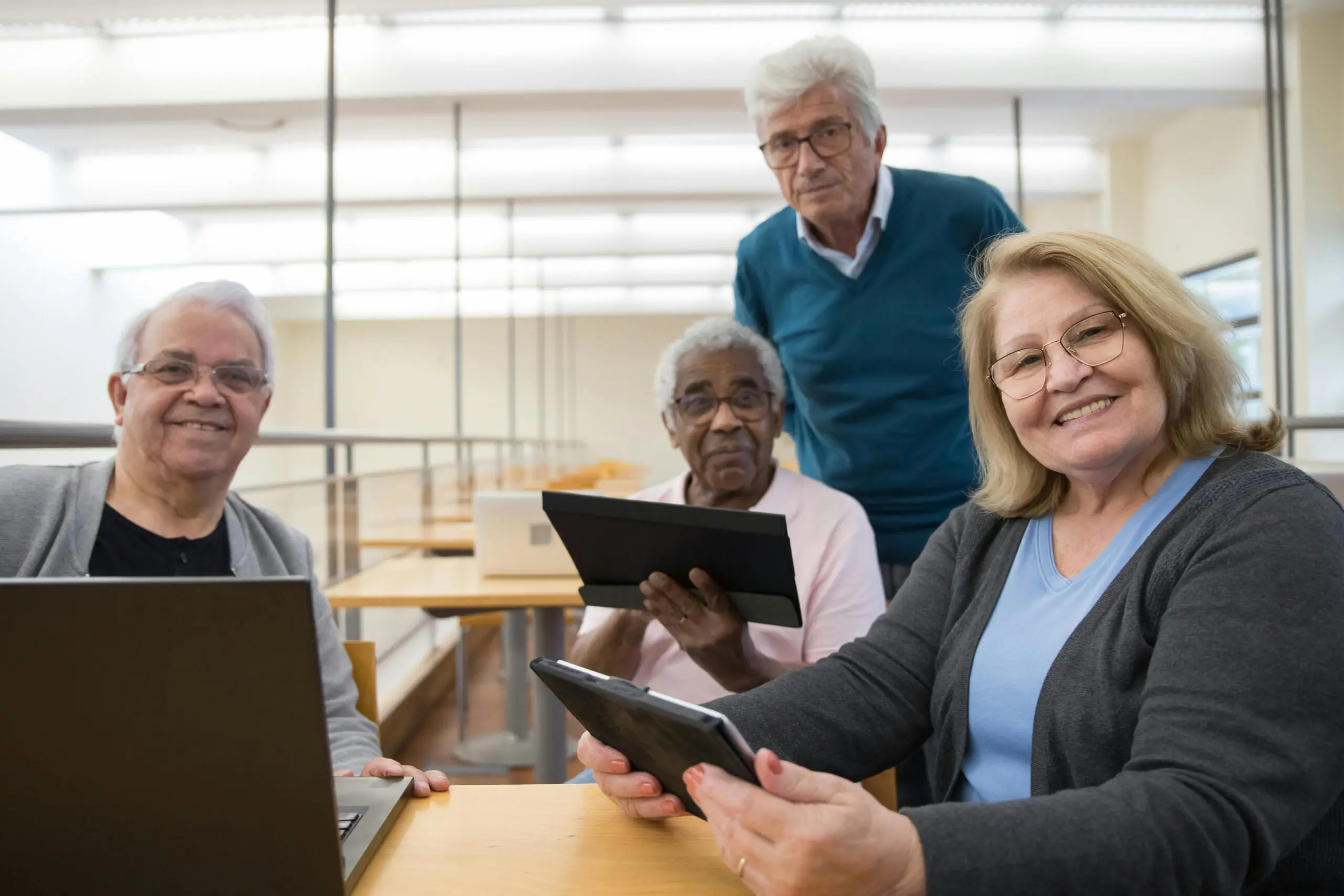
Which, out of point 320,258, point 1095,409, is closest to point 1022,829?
point 1095,409

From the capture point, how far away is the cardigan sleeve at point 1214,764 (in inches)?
31.1

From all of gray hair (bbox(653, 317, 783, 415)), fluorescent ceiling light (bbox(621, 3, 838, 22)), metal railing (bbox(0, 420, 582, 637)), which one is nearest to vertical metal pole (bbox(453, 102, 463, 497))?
metal railing (bbox(0, 420, 582, 637))

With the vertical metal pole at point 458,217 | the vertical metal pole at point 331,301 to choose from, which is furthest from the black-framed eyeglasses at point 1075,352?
the vertical metal pole at point 458,217

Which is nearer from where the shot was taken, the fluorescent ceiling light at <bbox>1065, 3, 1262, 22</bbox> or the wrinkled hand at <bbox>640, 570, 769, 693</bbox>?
the wrinkled hand at <bbox>640, 570, 769, 693</bbox>

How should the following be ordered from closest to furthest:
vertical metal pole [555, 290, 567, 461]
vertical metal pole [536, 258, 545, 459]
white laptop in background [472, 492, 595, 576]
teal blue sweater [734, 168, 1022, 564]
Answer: teal blue sweater [734, 168, 1022, 564] < white laptop in background [472, 492, 595, 576] < vertical metal pole [536, 258, 545, 459] < vertical metal pole [555, 290, 567, 461]

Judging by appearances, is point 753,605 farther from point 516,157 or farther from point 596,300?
point 596,300

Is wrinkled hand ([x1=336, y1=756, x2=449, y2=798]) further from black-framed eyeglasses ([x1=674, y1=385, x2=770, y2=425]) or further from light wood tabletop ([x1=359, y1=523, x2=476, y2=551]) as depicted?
light wood tabletop ([x1=359, y1=523, x2=476, y2=551])

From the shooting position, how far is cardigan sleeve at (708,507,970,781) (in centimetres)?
115

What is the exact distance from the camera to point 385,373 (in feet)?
51.0

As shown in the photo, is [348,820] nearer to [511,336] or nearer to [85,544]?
[85,544]

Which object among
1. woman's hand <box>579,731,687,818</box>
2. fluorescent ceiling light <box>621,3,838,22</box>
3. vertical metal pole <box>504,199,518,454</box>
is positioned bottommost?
woman's hand <box>579,731,687,818</box>

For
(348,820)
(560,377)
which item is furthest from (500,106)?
(560,377)

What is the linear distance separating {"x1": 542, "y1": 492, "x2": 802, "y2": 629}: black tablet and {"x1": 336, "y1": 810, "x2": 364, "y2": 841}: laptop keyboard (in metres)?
0.46

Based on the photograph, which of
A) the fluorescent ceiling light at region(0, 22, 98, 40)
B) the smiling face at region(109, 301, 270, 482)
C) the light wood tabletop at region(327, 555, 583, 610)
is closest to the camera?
the smiling face at region(109, 301, 270, 482)
